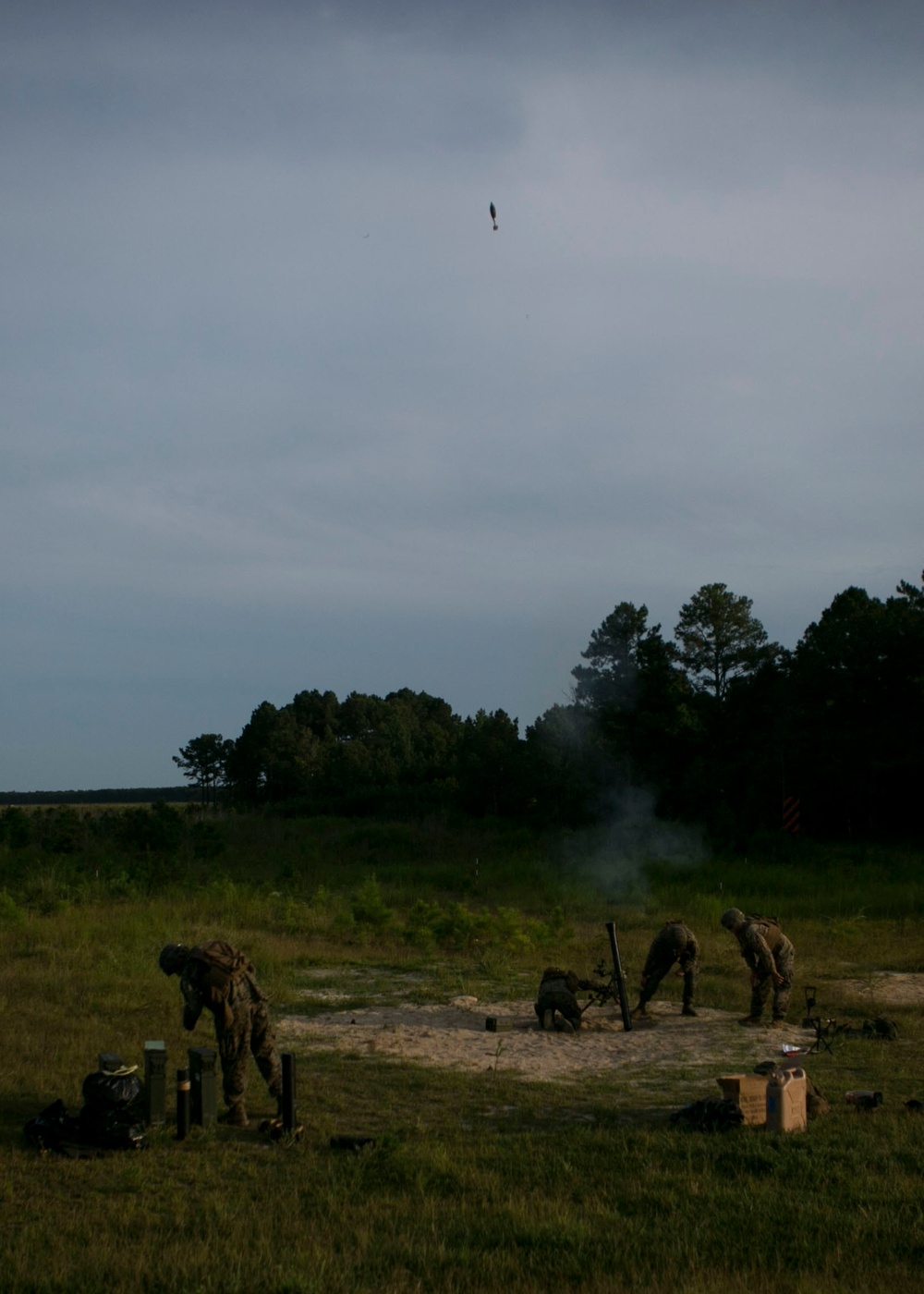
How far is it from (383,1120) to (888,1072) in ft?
15.7

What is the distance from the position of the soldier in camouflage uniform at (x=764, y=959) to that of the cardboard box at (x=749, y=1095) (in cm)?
452

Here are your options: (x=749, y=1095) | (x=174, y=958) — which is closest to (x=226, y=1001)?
(x=174, y=958)

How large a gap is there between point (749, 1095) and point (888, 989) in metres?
7.96

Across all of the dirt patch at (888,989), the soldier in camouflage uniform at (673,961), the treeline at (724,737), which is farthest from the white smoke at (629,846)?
the soldier in camouflage uniform at (673,961)

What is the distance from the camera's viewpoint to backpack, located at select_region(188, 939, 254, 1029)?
8.49 m

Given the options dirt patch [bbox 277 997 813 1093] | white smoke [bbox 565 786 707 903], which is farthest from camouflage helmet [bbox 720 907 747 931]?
white smoke [bbox 565 786 707 903]

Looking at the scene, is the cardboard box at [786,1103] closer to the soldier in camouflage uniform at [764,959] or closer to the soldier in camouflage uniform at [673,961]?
the soldier in camouflage uniform at [764,959]

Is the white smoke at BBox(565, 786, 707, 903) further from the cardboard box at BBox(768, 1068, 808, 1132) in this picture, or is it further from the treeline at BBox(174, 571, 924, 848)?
the cardboard box at BBox(768, 1068, 808, 1132)

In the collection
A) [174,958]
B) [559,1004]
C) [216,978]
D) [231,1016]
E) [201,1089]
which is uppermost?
[174,958]

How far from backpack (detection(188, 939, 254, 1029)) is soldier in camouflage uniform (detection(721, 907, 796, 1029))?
21.0 ft

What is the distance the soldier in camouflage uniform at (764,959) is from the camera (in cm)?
1283

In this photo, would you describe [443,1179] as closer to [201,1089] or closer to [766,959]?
[201,1089]

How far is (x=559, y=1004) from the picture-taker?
41.9 ft

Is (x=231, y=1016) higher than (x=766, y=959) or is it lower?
higher
